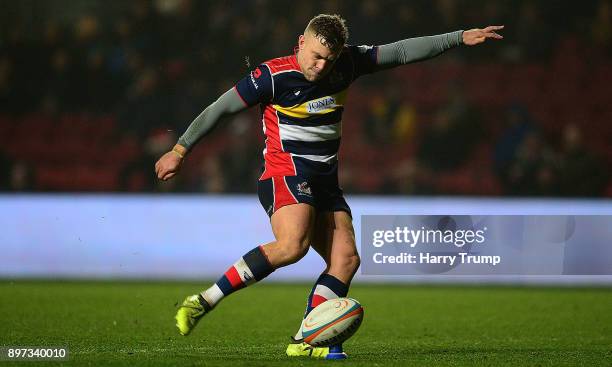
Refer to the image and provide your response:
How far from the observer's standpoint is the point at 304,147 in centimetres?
569

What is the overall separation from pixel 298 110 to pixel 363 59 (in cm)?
52

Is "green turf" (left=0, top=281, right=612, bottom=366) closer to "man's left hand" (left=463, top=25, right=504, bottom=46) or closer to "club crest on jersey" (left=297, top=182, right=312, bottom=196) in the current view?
"club crest on jersey" (left=297, top=182, right=312, bottom=196)

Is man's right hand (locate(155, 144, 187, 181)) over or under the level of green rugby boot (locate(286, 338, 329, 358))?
over

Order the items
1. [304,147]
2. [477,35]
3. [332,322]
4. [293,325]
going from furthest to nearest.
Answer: [293,325]
[477,35]
[304,147]
[332,322]

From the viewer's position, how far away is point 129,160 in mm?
13938

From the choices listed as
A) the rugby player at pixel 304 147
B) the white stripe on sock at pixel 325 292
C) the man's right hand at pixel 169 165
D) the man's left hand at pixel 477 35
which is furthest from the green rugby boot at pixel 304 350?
the man's left hand at pixel 477 35

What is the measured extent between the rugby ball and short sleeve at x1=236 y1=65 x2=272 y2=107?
1.16m

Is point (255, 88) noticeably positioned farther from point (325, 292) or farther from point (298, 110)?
point (325, 292)

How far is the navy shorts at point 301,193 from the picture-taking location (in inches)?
221

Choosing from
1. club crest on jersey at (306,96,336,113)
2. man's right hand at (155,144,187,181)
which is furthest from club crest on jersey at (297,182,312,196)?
man's right hand at (155,144,187,181)

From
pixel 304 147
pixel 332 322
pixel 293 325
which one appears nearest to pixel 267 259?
pixel 332 322

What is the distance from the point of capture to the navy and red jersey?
18.3ft

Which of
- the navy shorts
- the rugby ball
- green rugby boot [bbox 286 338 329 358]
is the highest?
the navy shorts

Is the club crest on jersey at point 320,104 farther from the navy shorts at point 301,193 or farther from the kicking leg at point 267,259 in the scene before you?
the kicking leg at point 267,259
